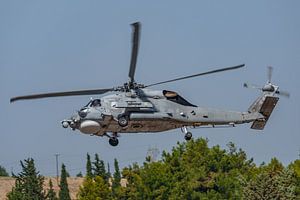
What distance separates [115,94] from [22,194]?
215ft

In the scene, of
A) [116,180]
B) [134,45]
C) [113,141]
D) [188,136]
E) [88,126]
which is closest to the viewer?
[134,45]

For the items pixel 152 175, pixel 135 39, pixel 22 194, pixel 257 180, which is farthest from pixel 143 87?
pixel 152 175

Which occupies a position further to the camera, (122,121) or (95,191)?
(95,191)

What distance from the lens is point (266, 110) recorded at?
79.7 metres

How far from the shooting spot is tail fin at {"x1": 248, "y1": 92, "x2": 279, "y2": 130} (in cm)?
7912

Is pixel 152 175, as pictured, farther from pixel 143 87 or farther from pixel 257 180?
pixel 143 87

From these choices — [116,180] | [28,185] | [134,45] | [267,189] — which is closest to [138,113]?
[134,45]

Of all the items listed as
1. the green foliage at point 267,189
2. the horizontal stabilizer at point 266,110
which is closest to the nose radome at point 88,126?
the horizontal stabilizer at point 266,110

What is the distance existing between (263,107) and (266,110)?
0.84 feet

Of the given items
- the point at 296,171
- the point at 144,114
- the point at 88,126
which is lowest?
the point at 88,126

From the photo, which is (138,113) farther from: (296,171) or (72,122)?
(296,171)

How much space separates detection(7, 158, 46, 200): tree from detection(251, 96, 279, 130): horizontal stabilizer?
61.5 metres

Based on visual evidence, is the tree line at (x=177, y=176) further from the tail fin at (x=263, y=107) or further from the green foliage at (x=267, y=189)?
the tail fin at (x=263, y=107)

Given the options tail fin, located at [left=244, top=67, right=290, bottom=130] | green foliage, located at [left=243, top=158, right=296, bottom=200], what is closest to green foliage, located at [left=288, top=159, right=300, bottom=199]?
green foliage, located at [left=243, top=158, right=296, bottom=200]
